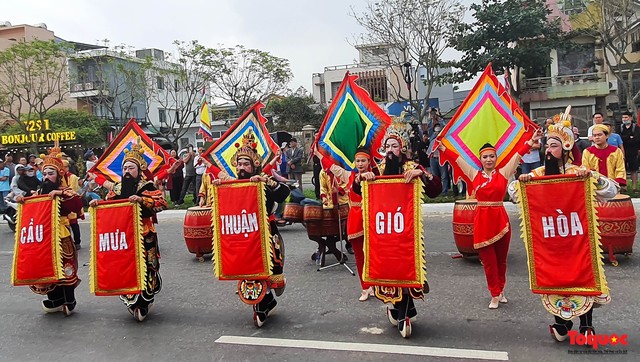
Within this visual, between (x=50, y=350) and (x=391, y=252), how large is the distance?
3.31 m

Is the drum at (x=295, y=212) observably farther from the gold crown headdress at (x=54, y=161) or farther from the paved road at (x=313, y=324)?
the gold crown headdress at (x=54, y=161)

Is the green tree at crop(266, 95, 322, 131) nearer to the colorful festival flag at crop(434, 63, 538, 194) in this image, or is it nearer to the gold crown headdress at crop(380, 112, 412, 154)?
the colorful festival flag at crop(434, 63, 538, 194)

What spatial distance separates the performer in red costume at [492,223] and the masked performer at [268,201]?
1936 mm

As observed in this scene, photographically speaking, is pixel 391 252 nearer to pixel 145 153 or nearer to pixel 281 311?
pixel 281 311

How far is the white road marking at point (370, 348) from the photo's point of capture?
4184mm

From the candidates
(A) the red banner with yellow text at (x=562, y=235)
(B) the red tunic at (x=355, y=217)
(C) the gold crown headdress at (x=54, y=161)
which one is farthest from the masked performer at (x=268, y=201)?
(A) the red banner with yellow text at (x=562, y=235)

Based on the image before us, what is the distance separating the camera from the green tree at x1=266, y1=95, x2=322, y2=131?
1453 inches

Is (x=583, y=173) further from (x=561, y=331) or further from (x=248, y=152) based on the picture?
(x=248, y=152)

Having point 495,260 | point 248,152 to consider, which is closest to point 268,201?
point 248,152

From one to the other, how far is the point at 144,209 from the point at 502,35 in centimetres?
2181

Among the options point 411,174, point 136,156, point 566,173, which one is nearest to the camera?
point 566,173

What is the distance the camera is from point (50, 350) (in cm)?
504

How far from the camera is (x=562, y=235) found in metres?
4.17

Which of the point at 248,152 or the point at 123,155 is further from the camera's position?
the point at 123,155
